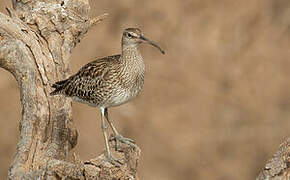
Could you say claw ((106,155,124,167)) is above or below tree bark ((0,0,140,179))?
below

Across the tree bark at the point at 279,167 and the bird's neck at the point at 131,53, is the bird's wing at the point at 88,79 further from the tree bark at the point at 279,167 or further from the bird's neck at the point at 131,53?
the tree bark at the point at 279,167

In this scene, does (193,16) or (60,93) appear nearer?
(60,93)

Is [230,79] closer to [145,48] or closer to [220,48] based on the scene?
[220,48]

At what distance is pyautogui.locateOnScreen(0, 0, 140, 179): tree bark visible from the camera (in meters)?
8.85

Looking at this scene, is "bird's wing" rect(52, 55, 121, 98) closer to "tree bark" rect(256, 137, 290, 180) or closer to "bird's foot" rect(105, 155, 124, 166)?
"bird's foot" rect(105, 155, 124, 166)

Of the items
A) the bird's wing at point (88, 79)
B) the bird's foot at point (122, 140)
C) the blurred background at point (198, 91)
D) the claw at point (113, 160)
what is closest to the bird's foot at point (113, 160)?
the claw at point (113, 160)

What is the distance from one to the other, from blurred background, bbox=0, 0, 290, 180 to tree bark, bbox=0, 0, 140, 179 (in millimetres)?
7019

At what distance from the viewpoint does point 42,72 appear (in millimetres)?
9172

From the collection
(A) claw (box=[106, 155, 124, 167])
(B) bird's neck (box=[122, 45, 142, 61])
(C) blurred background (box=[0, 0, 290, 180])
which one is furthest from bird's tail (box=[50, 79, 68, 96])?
(C) blurred background (box=[0, 0, 290, 180])

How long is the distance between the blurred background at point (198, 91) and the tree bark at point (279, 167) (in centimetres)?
917

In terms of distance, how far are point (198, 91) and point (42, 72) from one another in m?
9.18

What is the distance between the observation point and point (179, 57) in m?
18.5

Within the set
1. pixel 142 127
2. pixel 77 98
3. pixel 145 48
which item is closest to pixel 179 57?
pixel 145 48

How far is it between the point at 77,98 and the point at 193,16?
9.69m
